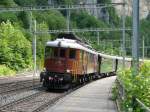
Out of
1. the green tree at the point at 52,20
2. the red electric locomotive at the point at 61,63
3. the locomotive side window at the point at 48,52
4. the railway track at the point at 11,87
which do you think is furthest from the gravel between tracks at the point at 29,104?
the green tree at the point at 52,20

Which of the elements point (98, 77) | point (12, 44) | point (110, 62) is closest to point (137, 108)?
point (98, 77)

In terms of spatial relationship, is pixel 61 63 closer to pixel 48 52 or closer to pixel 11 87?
pixel 48 52

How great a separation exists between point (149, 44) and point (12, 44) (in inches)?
2272

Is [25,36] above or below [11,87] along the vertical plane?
above

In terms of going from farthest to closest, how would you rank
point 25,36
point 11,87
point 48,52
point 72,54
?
1. point 25,36
2. point 11,87
3. point 72,54
4. point 48,52

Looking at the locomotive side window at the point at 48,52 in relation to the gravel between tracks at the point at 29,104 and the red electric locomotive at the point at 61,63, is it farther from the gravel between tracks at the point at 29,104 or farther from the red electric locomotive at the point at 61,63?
the gravel between tracks at the point at 29,104

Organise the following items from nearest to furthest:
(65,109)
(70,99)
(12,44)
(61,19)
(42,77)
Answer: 1. (65,109)
2. (70,99)
3. (42,77)
4. (12,44)
5. (61,19)

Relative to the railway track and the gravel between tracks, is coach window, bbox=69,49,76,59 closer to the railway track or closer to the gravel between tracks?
the railway track

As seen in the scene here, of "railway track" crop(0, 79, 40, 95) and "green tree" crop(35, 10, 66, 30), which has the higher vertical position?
"green tree" crop(35, 10, 66, 30)

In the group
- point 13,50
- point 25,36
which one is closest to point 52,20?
point 25,36

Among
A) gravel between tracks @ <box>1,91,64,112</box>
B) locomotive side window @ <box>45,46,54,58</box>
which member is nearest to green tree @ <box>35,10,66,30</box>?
locomotive side window @ <box>45,46,54,58</box>

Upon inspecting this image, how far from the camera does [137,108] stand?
1628 centimetres

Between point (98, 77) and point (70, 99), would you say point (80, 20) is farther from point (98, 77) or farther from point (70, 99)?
point (70, 99)

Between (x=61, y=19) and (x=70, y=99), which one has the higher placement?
(x=61, y=19)
